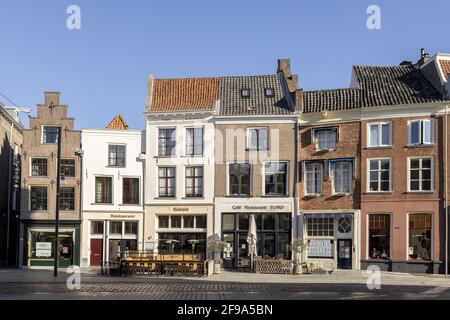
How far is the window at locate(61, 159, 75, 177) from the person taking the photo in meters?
44.1

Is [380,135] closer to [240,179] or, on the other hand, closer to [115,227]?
[240,179]

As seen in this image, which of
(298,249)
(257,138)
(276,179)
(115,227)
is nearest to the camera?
(298,249)

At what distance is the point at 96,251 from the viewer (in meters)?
43.8

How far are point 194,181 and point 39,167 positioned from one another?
1119cm

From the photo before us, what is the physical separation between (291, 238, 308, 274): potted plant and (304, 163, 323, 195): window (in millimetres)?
3660

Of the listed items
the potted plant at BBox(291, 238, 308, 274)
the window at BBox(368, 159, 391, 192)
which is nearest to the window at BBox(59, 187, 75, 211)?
the potted plant at BBox(291, 238, 308, 274)

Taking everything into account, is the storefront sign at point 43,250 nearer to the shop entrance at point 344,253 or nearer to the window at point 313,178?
the window at point 313,178

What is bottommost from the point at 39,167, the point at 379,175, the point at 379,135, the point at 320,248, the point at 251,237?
the point at 320,248

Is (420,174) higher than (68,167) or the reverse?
the reverse

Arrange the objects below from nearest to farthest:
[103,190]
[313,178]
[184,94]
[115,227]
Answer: [313,178], [115,227], [103,190], [184,94]

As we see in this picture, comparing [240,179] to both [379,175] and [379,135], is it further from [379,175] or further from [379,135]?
[379,135]

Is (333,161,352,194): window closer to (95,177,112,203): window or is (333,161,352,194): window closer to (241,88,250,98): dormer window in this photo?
(241,88,250,98): dormer window

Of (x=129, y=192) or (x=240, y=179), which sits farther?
(x=129, y=192)

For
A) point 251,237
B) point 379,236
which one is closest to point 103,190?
point 251,237
